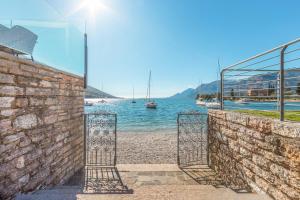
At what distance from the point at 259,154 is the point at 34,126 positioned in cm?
332

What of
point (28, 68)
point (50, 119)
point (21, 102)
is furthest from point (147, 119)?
point (21, 102)

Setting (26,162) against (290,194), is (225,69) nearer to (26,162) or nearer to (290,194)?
(290,194)

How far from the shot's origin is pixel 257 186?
10.8 ft

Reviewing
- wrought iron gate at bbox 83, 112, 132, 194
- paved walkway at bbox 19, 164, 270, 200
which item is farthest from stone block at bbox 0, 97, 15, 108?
wrought iron gate at bbox 83, 112, 132, 194

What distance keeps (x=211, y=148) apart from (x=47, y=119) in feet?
13.2

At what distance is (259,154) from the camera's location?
321 cm

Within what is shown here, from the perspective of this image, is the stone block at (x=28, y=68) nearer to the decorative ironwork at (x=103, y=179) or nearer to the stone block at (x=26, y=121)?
the stone block at (x=26, y=121)

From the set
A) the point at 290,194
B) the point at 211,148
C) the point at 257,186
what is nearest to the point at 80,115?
the point at 211,148

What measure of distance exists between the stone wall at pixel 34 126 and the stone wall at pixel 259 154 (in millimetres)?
3226

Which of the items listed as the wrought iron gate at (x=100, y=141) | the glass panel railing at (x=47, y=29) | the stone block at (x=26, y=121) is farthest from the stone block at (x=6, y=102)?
the wrought iron gate at (x=100, y=141)

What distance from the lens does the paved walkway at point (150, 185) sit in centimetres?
301

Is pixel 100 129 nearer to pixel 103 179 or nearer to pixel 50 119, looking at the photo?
pixel 103 179

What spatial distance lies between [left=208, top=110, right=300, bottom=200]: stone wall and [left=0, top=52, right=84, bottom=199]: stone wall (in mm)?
3226

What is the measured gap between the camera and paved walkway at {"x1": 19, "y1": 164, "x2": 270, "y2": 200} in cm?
301
